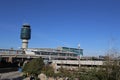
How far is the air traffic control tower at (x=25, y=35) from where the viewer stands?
183 m

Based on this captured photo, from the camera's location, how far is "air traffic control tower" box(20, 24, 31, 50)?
183125mm

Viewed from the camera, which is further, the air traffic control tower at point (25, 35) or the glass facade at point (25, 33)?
the air traffic control tower at point (25, 35)

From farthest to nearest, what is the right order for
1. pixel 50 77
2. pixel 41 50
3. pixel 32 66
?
pixel 41 50, pixel 32 66, pixel 50 77

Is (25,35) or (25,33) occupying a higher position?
(25,33)

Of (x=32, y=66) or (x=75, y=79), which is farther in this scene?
(x=32, y=66)

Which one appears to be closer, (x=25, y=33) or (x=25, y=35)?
(x=25, y=33)

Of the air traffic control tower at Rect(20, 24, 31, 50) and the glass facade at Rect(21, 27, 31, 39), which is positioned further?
the air traffic control tower at Rect(20, 24, 31, 50)

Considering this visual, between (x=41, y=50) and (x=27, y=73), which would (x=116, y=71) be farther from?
(x=41, y=50)

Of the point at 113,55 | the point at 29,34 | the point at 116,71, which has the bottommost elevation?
the point at 116,71

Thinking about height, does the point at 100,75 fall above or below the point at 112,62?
below

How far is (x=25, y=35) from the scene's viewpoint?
7200 inches

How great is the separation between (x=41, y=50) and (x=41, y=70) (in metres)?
122

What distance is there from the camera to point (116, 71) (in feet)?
83.7

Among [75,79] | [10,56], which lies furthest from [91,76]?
[10,56]
